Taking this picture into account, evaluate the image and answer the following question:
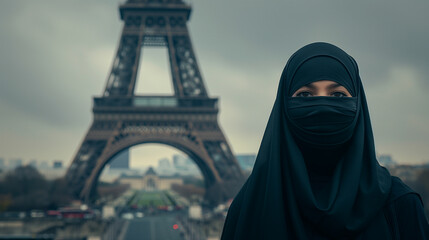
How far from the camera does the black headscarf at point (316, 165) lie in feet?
5.97

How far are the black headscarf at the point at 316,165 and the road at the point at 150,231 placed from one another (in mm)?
26457

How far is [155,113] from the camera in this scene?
36.8 m

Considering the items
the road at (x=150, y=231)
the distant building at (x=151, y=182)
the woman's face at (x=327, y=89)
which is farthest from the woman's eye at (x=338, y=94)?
the distant building at (x=151, y=182)

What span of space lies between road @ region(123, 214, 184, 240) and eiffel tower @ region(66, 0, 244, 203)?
489cm

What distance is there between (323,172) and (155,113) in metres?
35.2

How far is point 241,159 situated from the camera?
164 metres

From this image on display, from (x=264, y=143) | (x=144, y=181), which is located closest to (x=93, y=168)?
(x=264, y=143)

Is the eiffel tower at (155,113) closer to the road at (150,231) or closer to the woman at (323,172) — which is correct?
the road at (150,231)

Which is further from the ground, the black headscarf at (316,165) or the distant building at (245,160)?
the distant building at (245,160)

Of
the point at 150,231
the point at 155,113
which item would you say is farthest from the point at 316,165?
the point at 155,113

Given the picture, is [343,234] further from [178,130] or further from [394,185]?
[178,130]

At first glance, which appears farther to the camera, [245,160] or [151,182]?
[245,160]

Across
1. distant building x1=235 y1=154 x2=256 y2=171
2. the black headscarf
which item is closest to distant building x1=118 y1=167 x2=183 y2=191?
distant building x1=235 y1=154 x2=256 y2=171

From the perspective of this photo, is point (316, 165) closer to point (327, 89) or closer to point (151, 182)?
point (327, 89)
